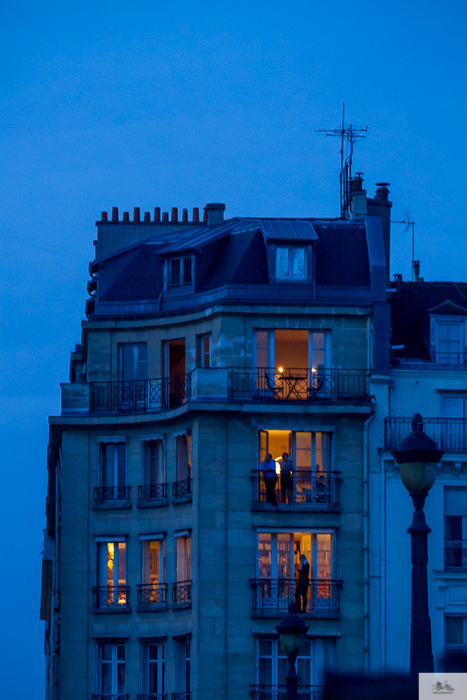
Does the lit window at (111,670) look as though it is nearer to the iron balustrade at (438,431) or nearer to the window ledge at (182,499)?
the window ledge at (182,499)

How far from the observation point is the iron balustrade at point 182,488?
4078cm

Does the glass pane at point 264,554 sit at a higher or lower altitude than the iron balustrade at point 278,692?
higher

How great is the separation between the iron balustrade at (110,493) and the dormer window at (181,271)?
649 centimetres

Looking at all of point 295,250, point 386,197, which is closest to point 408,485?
point 295,250

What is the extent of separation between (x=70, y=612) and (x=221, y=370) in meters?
8.43

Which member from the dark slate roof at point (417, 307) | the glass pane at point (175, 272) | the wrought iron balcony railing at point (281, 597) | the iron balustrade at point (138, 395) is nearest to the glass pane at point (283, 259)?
the glass pane at point (175, 272)

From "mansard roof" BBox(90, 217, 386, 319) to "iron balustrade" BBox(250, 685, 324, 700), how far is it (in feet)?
36.4

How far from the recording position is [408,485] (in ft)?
55.3

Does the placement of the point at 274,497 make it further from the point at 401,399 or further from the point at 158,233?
the point at 158,233

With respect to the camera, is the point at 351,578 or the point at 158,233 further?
the point at 158,233

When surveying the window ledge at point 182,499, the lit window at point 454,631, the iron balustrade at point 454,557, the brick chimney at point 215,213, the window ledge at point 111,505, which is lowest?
the lit window at point 454,631

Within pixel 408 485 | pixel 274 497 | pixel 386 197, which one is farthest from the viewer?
pixel 386 197

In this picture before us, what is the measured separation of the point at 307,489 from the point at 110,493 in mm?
6129

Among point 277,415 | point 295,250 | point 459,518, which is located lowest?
point 459,518
